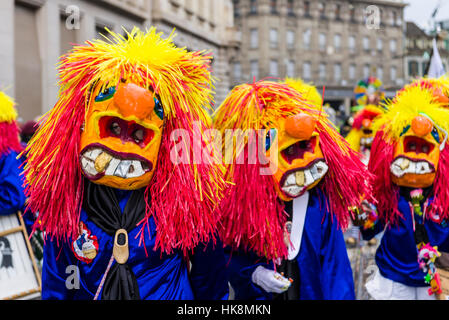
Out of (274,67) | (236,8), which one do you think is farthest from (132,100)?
(236,8)

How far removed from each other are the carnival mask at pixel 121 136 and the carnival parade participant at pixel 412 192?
170 cm

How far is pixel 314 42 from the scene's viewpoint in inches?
1249

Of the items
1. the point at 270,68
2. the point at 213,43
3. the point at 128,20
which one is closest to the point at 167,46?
the point at 128,20

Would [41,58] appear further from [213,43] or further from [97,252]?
[213,43]

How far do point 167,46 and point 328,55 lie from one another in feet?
103

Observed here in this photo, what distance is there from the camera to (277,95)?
239cm

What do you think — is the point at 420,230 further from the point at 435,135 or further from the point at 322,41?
the point at 322,41

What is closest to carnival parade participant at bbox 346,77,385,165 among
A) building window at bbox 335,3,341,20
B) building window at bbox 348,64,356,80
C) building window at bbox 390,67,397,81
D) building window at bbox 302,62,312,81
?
building window at bbox 302,62,312,81

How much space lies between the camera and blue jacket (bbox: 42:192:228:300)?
1.89m

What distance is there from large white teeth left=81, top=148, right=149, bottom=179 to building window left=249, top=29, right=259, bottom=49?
2997 cm

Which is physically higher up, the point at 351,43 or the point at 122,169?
the point at 351,43

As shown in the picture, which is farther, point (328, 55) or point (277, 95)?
point (328, 55)

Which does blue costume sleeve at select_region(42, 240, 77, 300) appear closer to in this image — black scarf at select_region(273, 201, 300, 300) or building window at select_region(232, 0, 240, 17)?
black scarf at select_region(273, 201, 300, 300)

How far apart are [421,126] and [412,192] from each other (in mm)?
429
